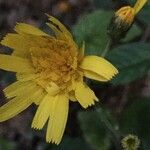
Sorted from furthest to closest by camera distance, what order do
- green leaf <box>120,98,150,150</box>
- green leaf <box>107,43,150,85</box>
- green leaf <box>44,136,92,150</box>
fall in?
1. green leaf <box>44,136,92,150</box>
2. green leaf <box>120,98,150,150</box>
3. green leaf <box>107,43,150,85</box>

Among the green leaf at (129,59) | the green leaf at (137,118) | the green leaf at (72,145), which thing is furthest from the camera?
the green leaf at (72,145)

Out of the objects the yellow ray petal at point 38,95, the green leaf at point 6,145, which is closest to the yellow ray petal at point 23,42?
the yellow ray petal at point 38,95

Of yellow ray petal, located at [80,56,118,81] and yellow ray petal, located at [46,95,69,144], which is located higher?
yellow ray petal, located at [80,56,118,81]

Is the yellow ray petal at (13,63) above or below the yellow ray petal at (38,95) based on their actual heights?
above

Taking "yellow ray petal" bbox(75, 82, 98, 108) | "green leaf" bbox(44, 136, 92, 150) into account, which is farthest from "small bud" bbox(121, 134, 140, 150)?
"green leaf" bbox(44, 136, 92, 150)

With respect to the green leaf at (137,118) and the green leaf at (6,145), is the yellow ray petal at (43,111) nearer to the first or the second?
the green leaf at (137,118)

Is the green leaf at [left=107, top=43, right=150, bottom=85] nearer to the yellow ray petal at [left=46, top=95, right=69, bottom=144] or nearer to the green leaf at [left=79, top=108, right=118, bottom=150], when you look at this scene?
the yellow ray petal at [left=46, top=95, right=69, bottom=144]
